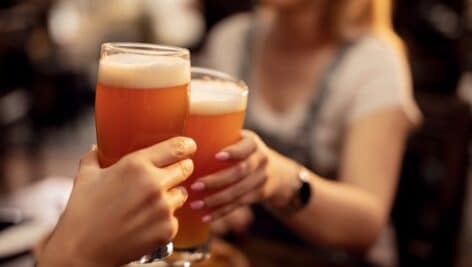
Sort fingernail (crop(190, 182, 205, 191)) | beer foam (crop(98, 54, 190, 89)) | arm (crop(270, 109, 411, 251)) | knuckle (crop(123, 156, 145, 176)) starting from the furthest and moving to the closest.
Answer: arm (crop(270, 109, 411, 251)) → fingernail (crop(190, 182, 205, 191)) → beer foam (crop(98, 54, 190, 89)) → knuckle (crop(123, 156, 145, 176))

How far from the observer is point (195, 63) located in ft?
13.6

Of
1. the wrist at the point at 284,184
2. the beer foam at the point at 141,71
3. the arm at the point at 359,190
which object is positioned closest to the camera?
the beer foam at the point at 141,71

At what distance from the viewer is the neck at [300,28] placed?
2039mm

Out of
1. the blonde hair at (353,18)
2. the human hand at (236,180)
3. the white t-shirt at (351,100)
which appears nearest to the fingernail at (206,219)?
the human hand at (236,180)

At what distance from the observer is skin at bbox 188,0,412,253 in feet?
3.54

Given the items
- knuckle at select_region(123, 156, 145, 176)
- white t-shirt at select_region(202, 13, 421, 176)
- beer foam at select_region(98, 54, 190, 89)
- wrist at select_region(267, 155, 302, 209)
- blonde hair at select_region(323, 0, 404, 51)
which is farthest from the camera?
blonde hair at select_region(323, 0, 404, 51)

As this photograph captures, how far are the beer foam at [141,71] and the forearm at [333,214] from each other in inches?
15.4

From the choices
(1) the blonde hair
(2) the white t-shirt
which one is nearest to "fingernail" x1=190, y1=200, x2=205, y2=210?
(2) the white t-shirt

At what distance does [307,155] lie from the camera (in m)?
1.92

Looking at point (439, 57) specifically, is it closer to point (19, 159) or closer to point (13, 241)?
point (13, 241)

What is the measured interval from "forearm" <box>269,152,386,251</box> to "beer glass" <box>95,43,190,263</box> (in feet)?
1.26

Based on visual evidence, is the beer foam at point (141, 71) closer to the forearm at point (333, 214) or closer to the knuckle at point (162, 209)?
the knuckle at point (162, 209)

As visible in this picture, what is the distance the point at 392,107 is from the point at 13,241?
1026 mm

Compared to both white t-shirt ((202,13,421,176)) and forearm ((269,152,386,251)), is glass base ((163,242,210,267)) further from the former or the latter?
white t-shirt ((202,13,421,176))
